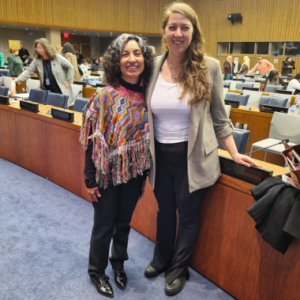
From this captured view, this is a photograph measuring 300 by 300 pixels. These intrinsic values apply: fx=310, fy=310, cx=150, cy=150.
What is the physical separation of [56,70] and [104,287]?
126 inches

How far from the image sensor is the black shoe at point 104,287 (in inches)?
67.8

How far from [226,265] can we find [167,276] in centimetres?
35

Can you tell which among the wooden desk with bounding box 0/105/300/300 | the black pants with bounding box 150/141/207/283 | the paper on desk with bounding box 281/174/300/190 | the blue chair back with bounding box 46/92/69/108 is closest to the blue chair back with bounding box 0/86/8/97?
the blue chair back with bounding box 46/92/69/108

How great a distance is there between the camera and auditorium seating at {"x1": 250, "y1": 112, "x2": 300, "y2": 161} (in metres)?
3.42

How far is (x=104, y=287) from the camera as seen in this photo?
1.74 meters

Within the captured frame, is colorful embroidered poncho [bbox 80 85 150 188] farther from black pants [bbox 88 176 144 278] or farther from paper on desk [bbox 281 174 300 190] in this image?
paper on desk [bbox 281 174 300 190]

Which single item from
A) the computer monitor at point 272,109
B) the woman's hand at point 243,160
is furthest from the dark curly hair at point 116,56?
the computer monitor at point 272,109

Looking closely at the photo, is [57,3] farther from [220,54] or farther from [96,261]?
[96,261]

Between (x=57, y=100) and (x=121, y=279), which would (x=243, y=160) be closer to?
(x=121, y=279)

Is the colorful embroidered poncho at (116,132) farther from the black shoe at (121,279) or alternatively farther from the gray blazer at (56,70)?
the gray blazer at (56,70)

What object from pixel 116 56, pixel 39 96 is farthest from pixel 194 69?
pixel 39 96

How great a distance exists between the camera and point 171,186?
65.7 inches

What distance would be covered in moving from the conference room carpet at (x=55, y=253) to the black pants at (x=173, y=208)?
0.50 ft

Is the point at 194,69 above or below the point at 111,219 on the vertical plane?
above
